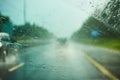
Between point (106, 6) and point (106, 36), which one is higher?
point (106, 6)

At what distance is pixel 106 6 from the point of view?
8650cm

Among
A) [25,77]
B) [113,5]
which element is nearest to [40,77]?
[25,77]

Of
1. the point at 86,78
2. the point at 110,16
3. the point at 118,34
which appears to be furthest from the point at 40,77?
the point at 118,34

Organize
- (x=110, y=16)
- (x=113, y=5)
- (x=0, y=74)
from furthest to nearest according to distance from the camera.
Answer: (x=110, y=16), (x=113, y=5), (x=0, y=74)

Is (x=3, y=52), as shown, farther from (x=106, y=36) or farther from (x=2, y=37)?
(x=106, y=36)

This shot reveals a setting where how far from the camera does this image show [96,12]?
92.0 metres

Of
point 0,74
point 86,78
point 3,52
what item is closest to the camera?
point 86,78

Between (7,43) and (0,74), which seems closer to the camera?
(0,74)

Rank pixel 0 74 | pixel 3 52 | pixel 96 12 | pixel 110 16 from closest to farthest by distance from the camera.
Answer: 1. pixel 0 74
2. pixel 3 52
3. pixel 110 16
4. pixel 96 12

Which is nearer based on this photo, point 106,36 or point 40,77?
point 40,77

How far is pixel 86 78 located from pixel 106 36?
8216 cm

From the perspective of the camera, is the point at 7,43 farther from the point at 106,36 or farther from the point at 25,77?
the point at 106,36

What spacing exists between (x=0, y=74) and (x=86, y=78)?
376cm

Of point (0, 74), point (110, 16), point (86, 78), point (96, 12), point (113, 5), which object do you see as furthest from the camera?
point (96, 12)
